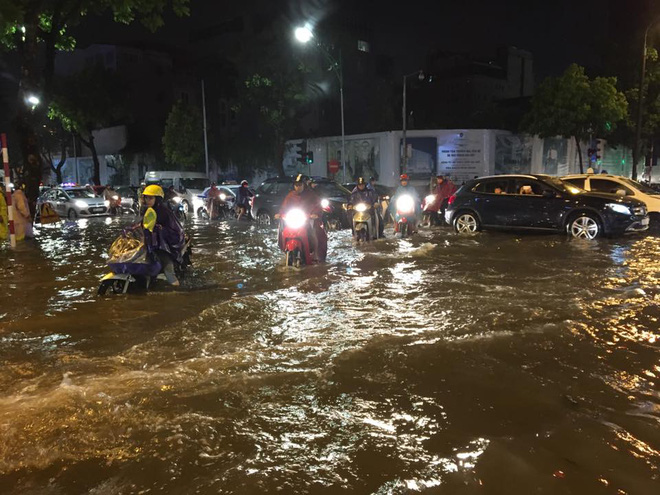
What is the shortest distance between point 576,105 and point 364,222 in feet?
84.0

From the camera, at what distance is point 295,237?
9.80 metres

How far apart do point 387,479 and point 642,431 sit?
1816 millimetres

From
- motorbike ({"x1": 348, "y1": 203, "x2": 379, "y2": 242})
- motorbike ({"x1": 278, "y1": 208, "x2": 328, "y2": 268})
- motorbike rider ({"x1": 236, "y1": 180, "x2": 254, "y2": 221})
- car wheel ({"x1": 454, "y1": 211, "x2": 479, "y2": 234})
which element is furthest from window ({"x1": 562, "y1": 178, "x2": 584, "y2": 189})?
motorbike rider ({"x1": 236, "y1": 180, "x2": 254, "y2": 221})

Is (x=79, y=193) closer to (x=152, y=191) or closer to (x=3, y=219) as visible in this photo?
(x=3, y=219)

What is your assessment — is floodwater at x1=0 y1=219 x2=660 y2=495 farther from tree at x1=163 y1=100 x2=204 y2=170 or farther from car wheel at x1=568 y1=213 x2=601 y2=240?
tree at x1=163 y1=100 x2=204 y2=170

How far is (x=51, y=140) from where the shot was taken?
4972 cm

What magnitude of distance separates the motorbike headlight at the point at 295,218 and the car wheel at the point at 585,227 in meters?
7.02

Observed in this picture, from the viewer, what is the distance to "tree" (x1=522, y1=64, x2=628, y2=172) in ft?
105

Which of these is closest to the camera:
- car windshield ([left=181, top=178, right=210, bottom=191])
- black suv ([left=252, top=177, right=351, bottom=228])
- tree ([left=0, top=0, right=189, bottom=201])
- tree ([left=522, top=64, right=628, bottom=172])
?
tree ([left=0, top=0, right=189, bottom=201])

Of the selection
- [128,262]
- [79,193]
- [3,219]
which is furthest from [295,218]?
[79,193]

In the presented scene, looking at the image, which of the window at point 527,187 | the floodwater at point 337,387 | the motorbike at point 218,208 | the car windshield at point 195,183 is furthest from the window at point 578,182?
the car windshield at point 195,183

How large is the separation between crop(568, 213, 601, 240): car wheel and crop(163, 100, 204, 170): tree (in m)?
33.6

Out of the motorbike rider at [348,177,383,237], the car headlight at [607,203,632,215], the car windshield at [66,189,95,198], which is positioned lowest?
the car headlight at [607,203,632,215]

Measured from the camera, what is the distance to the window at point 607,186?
14.5 m
